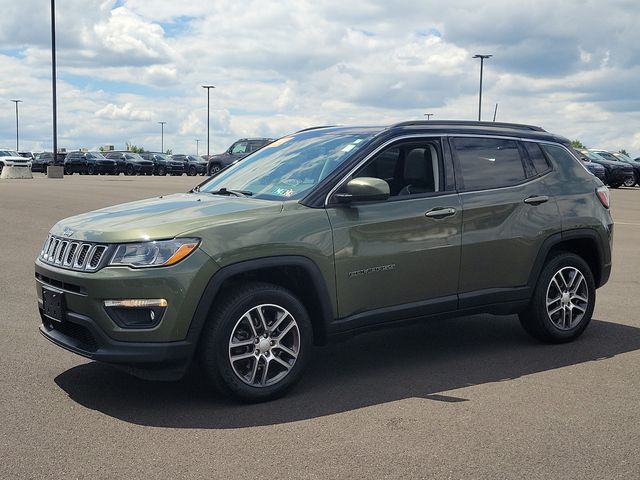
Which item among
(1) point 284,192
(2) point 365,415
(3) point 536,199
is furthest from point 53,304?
(3) point 536,199

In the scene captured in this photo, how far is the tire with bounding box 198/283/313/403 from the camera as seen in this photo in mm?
4938

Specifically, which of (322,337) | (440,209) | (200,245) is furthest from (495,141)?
(200,245)

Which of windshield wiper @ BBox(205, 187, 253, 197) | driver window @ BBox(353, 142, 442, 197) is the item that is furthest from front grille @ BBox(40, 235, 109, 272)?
driver window @ BBox(353, 142, 442, 197)

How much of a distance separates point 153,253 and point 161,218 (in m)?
0.36

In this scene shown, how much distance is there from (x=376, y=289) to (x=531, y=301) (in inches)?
65.6

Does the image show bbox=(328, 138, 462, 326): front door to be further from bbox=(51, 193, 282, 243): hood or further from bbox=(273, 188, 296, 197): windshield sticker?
bbox=(51, 193, 282, 243): hood

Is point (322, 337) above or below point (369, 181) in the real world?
below

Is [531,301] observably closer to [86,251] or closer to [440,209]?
[440,209]

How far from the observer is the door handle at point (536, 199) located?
21.3ft

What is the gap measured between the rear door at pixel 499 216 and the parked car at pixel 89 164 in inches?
2058

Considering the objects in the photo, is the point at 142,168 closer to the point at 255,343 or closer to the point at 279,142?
the point at 279,142

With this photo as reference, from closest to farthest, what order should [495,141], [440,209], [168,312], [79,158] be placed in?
1. [168,312]
2. [440,209]
3. [495,141]
4. [79,158]

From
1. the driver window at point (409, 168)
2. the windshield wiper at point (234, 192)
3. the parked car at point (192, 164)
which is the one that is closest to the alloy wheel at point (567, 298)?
the driver window at point (409, 168)

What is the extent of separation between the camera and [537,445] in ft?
14.4
